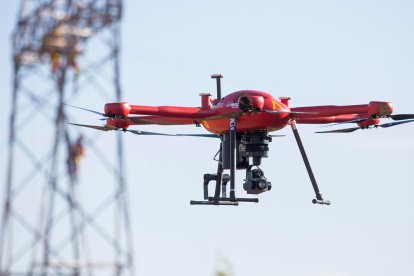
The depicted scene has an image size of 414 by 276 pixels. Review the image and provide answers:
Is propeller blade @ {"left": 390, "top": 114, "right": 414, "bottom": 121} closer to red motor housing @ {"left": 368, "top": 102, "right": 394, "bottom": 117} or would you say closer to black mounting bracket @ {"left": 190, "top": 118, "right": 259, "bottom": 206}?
red motor housing @ {"left": 368, "top": 102, "right": 394, "bottom": 117}

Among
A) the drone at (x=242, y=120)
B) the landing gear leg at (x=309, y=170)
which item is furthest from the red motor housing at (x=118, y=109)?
the landing gear leg at (x=309, y=170)

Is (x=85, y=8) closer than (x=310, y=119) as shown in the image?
No

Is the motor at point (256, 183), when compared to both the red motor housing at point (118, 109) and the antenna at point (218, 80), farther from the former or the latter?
the red motor housing at point (118, 109)

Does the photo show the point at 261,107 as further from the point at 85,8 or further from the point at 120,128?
the point at 85,8

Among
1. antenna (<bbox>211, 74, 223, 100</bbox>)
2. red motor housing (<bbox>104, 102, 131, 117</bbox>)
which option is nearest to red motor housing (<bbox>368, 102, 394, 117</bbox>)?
→ antenna (<bbox>211, 74, 223, 100</bbox>)

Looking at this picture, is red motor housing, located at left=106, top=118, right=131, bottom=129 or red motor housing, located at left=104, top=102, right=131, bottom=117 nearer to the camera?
red motor housing, located at left=104, top=102, right=131, bottom=117

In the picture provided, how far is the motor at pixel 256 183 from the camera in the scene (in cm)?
5872

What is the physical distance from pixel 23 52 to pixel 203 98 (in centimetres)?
2186

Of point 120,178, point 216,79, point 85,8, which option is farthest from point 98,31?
point 216,79

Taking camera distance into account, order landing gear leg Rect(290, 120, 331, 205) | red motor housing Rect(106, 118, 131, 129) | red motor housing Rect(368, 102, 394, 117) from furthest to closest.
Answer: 1. red motor housing Rect(106, 118, 131, 129)
2. landing gear leg Rect(290, 120, 331, 205)
3. red motor housing Rect(368, 102, 394, 117)

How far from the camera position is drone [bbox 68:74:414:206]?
57.5m

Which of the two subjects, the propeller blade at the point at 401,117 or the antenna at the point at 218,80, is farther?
the antenna at the point at 218,80

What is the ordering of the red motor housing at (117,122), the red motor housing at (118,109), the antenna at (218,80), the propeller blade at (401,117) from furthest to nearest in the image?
the antenna at (218,80) < the red motor housing at (117,122) < the red motor housing at (118,109) < the propeller blade at (401,117)

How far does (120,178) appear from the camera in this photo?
8000 centimetres
